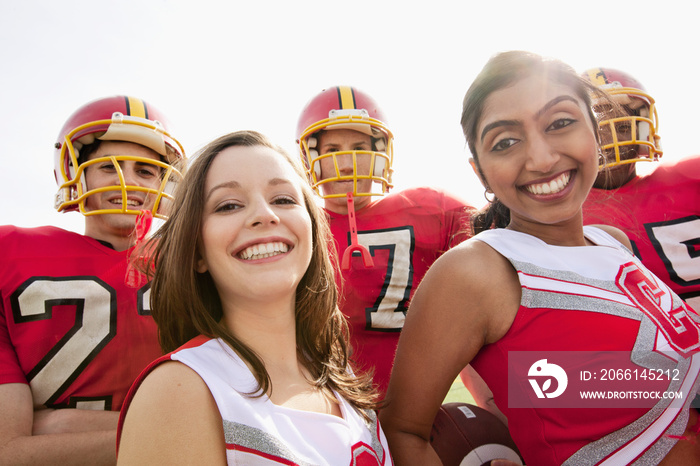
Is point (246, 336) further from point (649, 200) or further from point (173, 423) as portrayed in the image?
point (649, 200)

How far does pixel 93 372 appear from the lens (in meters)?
2.06

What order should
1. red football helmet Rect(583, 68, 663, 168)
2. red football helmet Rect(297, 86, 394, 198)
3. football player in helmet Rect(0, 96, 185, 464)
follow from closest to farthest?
football player in helmet Rect(0, 96, 185, 464), red football helmet Rect(583, 68, 663, 168), red football helmet Rect(297, 86, 394, 198)

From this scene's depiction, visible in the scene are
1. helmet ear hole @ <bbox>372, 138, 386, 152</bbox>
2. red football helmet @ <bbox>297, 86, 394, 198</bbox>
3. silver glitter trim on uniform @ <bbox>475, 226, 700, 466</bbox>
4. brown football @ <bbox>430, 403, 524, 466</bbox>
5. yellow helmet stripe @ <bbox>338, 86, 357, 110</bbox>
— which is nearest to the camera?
silver glitter trim on uniform @ <bbox>475, 226, 700, 466</bbox>

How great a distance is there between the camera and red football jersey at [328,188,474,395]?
2656mm

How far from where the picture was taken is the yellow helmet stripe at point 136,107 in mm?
2656

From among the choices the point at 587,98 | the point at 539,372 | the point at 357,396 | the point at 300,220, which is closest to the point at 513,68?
the point at 587,98

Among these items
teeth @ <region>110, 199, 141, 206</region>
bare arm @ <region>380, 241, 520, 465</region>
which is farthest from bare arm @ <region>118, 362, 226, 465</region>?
teeth @ <region>110, 199, 141, 206</region>

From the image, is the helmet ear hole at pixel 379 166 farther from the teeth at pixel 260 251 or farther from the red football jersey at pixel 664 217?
the teeth at pixel 260 251

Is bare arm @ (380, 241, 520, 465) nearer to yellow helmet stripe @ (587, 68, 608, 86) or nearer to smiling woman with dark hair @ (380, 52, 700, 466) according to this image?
smiling woman with dark hair @ (380, 52, 700, 466)

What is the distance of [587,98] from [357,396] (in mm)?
1349

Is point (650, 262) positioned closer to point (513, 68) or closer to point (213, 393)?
point (513, 68)

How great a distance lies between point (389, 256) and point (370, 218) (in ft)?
1.12

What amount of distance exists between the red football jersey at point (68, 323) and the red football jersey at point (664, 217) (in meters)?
2.67

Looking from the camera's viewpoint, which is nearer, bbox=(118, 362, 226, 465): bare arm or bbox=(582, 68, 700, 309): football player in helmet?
bbox=(118, 362, 226, 465): bare arm
